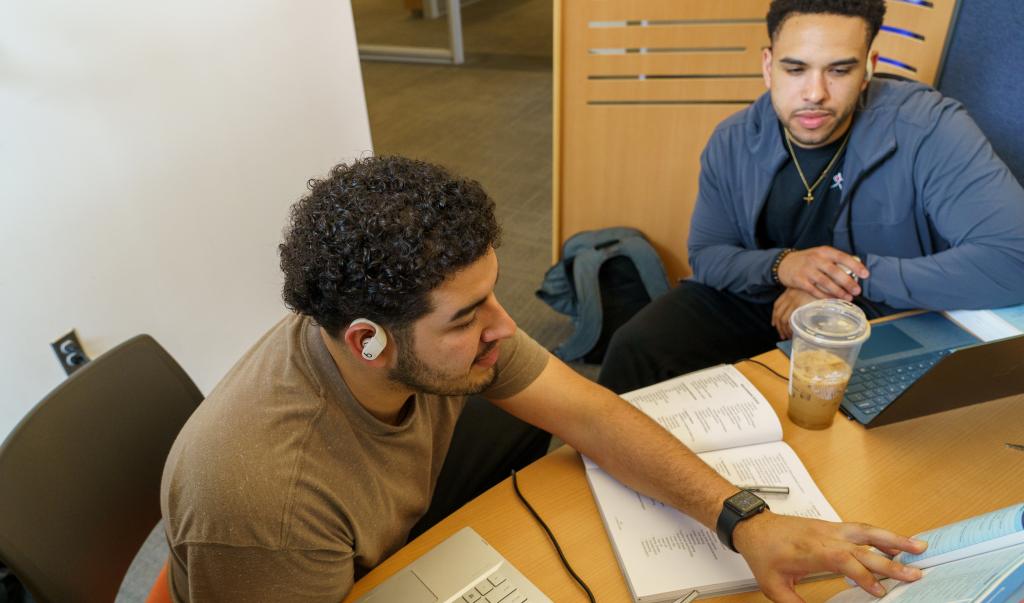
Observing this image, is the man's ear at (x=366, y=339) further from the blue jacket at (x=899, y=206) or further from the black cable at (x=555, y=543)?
the blue jacket at (x=899, y=206)

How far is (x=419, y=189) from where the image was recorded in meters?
0.93

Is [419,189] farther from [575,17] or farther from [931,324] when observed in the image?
[575,17]

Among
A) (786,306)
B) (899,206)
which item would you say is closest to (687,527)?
(786,306)

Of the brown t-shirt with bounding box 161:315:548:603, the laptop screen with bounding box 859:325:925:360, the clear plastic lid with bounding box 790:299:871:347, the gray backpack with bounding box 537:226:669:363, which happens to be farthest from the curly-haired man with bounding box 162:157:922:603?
the gray backpack with bounding box 537:226:669:363

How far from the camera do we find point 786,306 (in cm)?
160

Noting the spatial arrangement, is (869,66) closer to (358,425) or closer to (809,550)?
(809,550)

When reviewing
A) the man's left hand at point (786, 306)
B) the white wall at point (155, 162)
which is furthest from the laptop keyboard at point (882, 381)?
the white wall at point (155, 162)

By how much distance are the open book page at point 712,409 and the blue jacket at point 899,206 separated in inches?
19.5

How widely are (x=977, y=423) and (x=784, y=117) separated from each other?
2.63 feet

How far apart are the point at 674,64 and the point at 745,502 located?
1.65 metres

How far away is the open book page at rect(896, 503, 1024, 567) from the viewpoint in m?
0.71

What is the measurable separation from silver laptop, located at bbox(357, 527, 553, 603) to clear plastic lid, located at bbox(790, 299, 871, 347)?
580 mm

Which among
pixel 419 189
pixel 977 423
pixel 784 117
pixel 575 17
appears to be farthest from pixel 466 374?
pixel 575 17

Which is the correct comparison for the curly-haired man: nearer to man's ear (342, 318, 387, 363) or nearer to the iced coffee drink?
man's ear (342, 318, 387, 363)
